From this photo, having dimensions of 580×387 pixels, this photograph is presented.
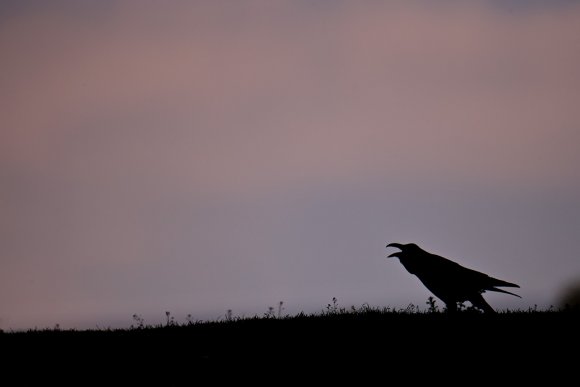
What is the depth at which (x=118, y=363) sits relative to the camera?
13617 mm

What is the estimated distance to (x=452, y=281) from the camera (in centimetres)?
1781

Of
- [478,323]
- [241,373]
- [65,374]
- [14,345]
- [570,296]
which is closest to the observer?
[241,373]

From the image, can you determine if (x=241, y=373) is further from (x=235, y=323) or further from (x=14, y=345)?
(x=14, y=345)

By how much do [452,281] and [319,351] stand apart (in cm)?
564

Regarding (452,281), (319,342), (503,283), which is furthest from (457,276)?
(319,342)

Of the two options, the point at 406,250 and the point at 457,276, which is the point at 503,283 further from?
the point at 406,250

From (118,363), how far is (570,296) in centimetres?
6574

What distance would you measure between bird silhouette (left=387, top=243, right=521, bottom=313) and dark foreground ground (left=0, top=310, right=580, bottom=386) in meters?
1.67

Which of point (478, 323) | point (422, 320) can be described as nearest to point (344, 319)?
point (422, 320)

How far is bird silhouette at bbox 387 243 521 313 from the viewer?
17.5m

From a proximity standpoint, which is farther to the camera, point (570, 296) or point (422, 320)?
point (570, 296)

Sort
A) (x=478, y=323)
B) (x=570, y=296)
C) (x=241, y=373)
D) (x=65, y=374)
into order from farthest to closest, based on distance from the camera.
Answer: (x=570, y=296), (x=478, y=323), (x=65, y=374), (x=241, y=373)

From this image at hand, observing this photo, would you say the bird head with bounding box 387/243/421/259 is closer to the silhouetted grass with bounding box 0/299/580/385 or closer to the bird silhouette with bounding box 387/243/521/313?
the bird silhouette with bounding box 387/243/521/313

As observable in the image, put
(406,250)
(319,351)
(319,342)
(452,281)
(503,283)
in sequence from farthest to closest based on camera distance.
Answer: (406,250) → (452,281) → (503,283) → (319,342) → (319,351)
